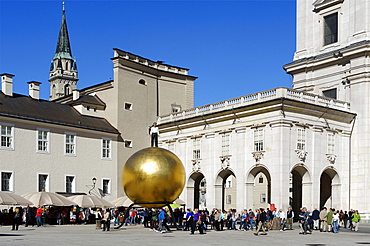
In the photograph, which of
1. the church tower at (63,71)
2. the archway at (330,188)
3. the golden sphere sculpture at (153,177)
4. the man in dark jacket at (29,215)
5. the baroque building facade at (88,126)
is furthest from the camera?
the church tower at (63,71)

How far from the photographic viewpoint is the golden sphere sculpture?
2766cm

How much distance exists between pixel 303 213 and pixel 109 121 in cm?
2510

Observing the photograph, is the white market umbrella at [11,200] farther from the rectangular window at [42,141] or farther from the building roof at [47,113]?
the rectangular window at [42,141]

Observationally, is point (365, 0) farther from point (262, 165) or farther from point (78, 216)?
point (78, 216)

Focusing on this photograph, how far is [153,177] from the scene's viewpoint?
27578 millimetres

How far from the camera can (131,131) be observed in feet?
174

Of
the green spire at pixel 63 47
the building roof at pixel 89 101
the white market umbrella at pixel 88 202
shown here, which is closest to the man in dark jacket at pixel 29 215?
the white market umbrella at pixel 88 202

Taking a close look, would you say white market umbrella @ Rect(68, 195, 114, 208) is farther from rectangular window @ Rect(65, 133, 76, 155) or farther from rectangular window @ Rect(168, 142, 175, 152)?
rectangular window @ Rect(168, 142, 175, 152)

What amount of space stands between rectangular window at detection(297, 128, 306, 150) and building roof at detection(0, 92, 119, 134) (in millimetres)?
15919

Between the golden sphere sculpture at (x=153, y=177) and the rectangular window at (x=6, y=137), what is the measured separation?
17.6 meters

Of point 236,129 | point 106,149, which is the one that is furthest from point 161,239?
point 106,149

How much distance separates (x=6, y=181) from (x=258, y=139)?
734 inches

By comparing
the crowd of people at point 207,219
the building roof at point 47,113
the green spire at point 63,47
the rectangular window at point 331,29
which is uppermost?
the green spire at point 63,47

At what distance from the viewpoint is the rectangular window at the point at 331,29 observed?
51.6 meters
